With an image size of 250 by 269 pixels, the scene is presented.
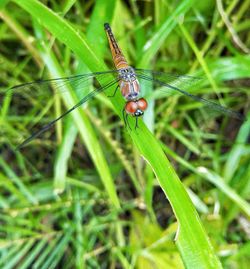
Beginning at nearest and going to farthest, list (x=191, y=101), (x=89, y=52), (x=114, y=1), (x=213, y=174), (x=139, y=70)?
1. (x=89, y=52)
2. (x=114, y=1)
3. (x=139, y=70)
4. (x=213, y=174)
5. (x=191, y=101)

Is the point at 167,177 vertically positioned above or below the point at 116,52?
below

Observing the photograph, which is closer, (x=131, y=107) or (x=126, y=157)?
(x=131, y=107)

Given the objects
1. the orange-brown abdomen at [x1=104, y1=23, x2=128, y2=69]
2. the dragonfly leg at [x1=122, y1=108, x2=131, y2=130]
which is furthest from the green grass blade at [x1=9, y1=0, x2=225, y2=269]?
the orange-brown abdomen at [x1=104, y1=23, x2=128, y2=69]

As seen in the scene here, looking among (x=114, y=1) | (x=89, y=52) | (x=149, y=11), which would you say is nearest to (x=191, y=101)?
(x=149, y=11)

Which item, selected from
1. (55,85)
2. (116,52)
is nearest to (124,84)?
(116,52)

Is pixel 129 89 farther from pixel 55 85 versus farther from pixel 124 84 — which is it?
pixel 55 85

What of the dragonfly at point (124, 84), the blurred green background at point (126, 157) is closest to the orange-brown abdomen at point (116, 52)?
the dragonfly at point (124, 84)

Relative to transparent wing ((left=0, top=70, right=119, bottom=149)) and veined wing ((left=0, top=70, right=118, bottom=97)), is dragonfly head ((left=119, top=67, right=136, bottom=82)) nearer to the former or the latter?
veined wing ((left=0, top=70, right=118, bottom=97))

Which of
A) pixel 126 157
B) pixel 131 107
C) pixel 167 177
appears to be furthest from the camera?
pixel 126 157

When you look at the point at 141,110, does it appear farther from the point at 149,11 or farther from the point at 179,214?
the point at 149,11
